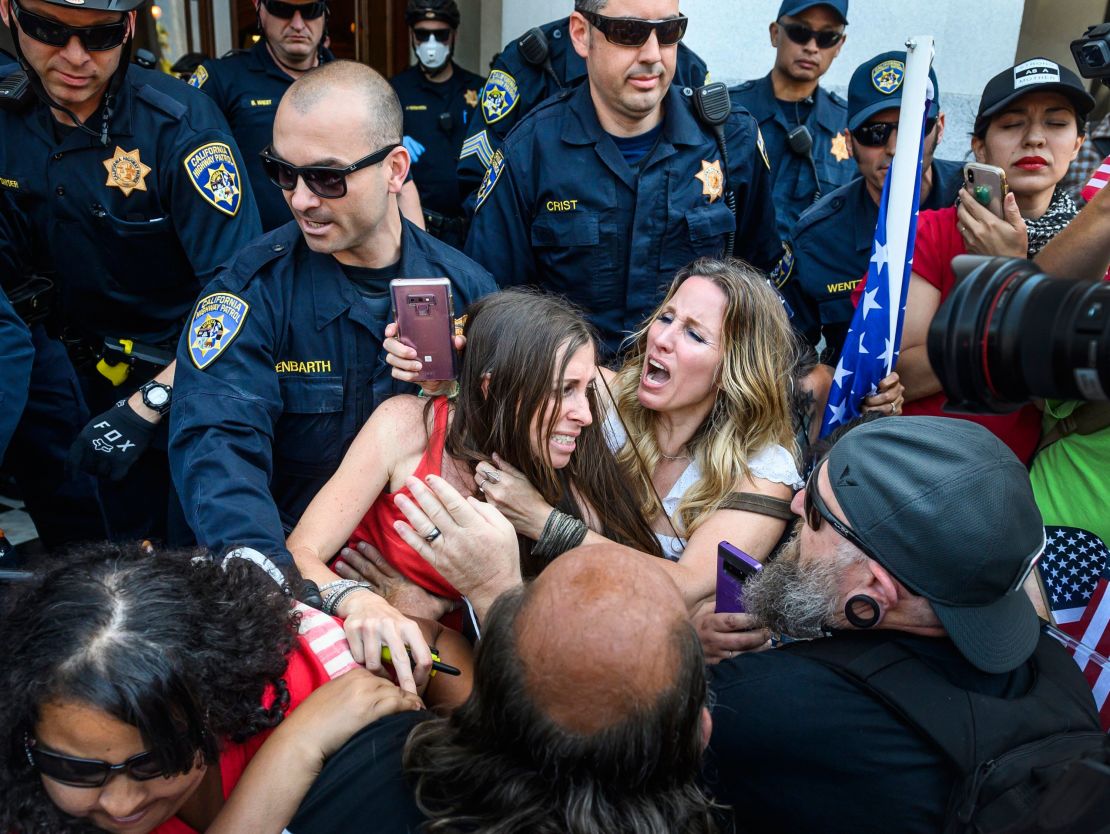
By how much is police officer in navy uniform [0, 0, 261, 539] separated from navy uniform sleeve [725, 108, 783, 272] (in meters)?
1.76

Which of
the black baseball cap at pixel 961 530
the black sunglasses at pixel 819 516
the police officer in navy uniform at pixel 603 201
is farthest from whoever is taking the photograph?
the police officer in navy uniform at pixel 603 201

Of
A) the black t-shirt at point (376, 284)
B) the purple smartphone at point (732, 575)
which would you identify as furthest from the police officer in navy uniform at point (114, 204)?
the purple smartphone at point (732, 575)

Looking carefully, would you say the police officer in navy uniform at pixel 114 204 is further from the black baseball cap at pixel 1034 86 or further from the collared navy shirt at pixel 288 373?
the black baseball cap at pixel 1034 86

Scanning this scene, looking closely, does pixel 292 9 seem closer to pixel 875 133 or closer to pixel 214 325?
pixel 214 325

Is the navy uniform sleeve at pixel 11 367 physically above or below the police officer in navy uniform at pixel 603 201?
below

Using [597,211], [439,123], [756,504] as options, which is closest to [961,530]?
[756,504]

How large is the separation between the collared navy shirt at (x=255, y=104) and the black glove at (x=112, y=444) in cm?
189

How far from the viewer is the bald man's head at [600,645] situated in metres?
1.33

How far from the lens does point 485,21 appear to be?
7898 mm

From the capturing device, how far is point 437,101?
237 inches

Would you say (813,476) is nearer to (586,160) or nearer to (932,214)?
(932,214)

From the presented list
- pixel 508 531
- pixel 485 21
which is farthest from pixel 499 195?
pixel 485 21

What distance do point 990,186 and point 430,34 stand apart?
3.92 meters

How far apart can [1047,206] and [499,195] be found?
180 cm
